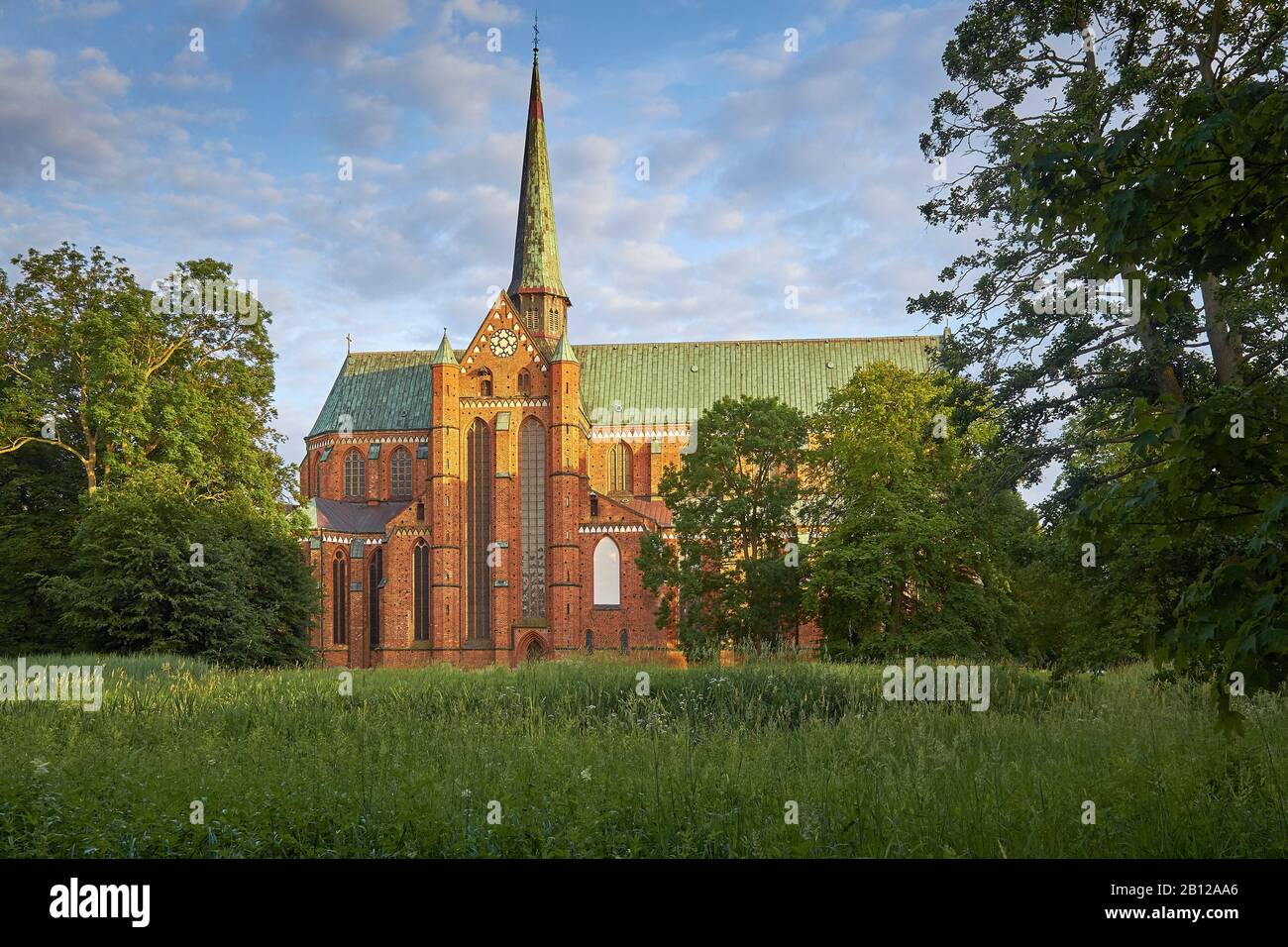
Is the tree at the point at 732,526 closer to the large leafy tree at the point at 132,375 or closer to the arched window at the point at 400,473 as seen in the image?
the large leafy tree at the point at 132,375

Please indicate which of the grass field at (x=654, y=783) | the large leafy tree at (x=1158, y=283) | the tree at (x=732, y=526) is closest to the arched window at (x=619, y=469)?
the tree at (x=732, y=526)

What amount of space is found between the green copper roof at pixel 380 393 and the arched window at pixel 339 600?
9.46m

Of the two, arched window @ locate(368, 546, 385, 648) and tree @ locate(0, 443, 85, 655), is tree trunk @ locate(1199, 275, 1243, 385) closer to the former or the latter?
tree @ locate(0, 443, 85, 655)

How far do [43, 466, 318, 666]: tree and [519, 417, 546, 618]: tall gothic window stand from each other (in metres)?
19.5

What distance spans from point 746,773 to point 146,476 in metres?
23.9

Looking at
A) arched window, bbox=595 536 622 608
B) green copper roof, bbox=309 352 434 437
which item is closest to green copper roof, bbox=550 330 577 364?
arched window, bbox=595 536 622 608

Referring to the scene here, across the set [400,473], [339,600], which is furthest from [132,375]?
[400,473]

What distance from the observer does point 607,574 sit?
4794cm

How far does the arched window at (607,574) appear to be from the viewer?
47.8 m

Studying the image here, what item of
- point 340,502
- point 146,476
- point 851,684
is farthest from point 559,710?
point 340,502

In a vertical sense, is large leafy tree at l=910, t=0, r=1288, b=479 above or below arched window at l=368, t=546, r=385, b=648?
above

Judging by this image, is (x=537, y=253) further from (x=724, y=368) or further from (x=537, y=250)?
(x=724, y=368)

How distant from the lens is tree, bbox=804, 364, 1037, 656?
2592 cm
